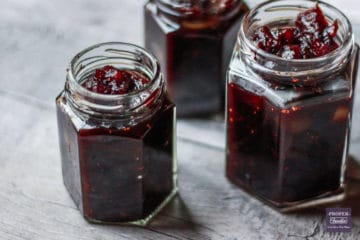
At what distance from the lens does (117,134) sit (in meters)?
1.53

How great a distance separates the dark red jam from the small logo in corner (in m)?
0.30

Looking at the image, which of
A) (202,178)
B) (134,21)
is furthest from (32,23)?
(202,178)

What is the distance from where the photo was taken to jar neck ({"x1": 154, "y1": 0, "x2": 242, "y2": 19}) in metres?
1.76

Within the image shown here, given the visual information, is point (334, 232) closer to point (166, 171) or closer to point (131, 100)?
point (166, 171)

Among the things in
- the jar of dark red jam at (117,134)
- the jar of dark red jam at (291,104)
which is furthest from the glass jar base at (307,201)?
the jar of dark red jam at (117,134)

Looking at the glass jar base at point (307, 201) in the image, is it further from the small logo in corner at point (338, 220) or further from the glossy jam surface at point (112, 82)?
the glossy jam surface at point (112, 82)

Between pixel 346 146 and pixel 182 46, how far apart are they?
0.38 metres

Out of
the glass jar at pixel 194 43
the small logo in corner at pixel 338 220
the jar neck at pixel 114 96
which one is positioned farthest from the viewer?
the glass jar at pixel 194 43

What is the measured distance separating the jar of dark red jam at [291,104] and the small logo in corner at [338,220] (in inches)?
1.9

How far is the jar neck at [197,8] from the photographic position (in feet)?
5.76

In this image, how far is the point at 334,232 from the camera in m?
1.66

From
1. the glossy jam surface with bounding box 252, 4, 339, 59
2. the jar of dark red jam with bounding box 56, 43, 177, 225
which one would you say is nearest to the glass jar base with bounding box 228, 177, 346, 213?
the jar of dark red jam with bounding box 56, 43, 177, 225

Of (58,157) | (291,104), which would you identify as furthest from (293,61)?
(58,157)

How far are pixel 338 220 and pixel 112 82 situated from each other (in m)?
0.49
